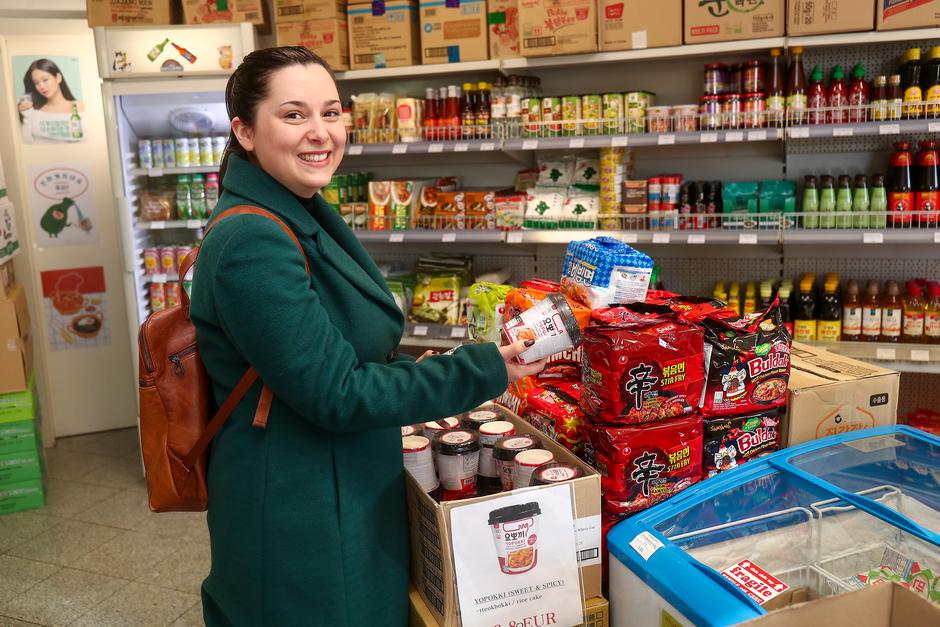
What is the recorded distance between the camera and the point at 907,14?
3.30 meters

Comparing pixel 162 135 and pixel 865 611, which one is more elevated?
pixel 162 135

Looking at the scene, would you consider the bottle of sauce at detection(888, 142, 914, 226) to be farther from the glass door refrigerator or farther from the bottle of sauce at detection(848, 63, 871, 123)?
the glass door refrigerator

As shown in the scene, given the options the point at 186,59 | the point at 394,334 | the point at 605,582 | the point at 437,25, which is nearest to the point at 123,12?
the point at 186,59

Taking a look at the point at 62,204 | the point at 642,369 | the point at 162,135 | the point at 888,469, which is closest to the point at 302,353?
the point at 642,369

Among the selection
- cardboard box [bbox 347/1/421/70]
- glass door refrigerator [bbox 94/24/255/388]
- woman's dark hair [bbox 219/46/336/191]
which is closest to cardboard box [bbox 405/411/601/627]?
woman's dark hair [bbox 219/46/336/191]

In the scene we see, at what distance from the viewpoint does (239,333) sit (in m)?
1.28

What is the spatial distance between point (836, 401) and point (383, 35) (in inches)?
123

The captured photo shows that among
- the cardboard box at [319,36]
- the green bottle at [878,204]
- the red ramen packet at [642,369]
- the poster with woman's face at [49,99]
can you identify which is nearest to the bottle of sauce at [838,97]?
the green bottle at [878,204]

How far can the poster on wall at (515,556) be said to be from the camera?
141cm

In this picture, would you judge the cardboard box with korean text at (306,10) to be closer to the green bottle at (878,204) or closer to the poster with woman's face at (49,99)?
the poster with woman's face at (49,99)

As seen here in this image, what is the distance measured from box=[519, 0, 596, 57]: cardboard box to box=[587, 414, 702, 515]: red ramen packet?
8.32ft

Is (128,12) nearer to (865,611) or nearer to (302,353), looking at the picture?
(302,353)

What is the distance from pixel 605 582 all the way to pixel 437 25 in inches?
127

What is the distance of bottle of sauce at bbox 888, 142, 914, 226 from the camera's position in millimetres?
3469
